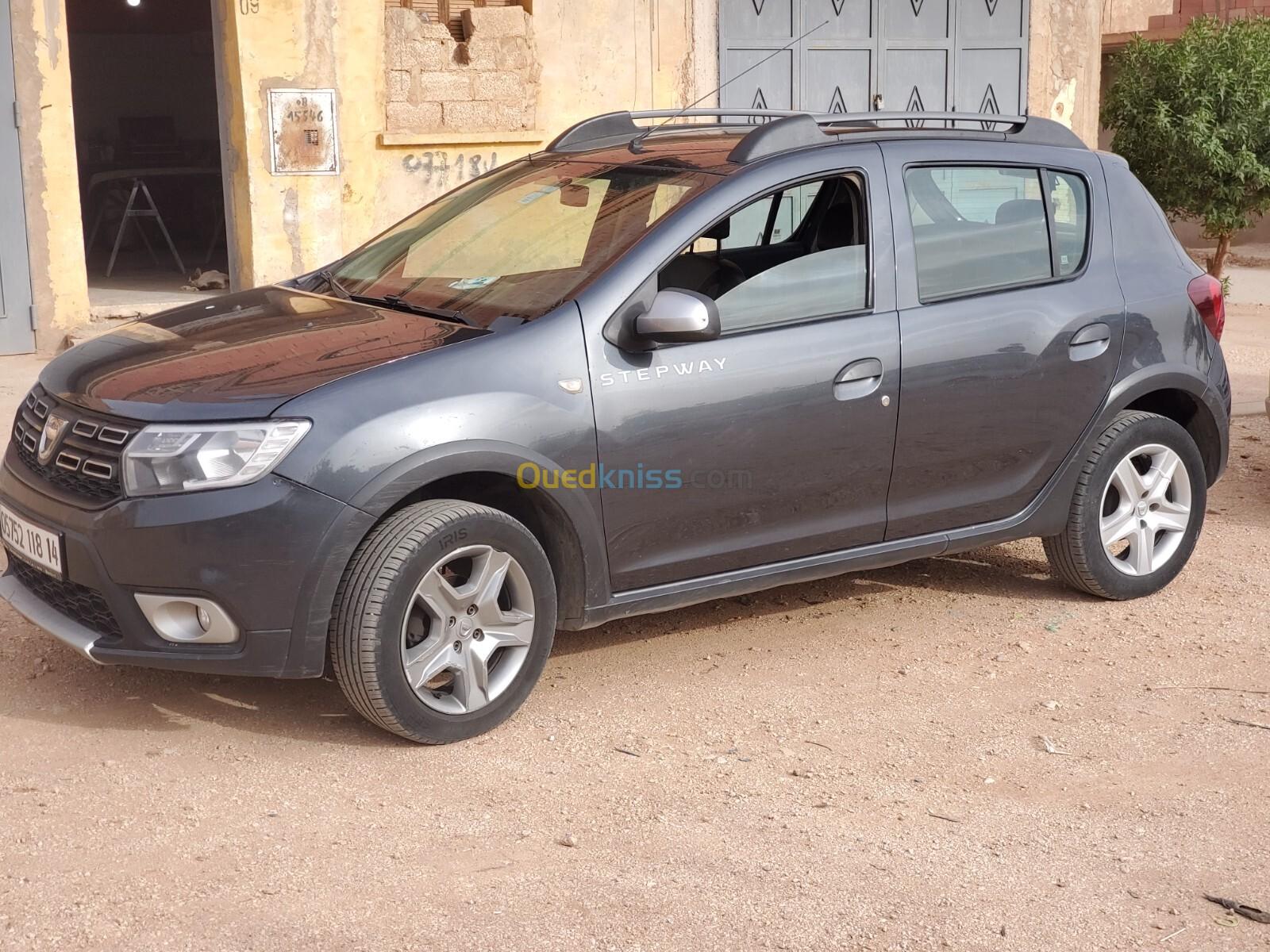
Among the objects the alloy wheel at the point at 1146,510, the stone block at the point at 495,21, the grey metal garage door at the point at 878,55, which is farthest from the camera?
the grey metal garage door at the point at 878,55

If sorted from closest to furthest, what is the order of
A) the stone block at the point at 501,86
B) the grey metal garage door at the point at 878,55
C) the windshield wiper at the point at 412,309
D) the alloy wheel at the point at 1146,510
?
the windshield wiper at the point at 412,309 < the alloy wheel at the point at 1146,510 < the stone block at the point at 501,86 < the grey metal garage door at the point at 878,55

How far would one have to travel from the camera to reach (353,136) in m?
10.5

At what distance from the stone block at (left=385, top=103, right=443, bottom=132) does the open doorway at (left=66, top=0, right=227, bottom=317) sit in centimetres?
394

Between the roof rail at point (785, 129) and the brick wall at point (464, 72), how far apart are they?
5358mm

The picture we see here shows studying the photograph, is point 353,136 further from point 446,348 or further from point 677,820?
point 677,820

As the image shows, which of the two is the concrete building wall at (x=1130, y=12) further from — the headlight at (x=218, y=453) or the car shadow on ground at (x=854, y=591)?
the headlight at (x=218, y=453)

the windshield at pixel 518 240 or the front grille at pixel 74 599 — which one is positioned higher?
the windshield at pixel 518 240

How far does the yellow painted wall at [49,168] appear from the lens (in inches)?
374

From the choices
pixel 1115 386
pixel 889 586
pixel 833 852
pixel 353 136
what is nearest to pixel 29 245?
pixel 353 136

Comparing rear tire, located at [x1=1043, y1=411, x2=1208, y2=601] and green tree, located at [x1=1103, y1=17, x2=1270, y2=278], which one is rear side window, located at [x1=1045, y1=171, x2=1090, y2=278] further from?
green tree, located at [x1=1103, y1=17, x2=1270, y2=278]

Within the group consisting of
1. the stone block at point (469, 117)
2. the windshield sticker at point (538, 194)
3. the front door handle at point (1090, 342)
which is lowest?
the front door handle at point (1090, 342)

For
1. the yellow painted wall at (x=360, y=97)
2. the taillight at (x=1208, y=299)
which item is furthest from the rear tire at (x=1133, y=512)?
the yellow painted wall at (x=360, y=97)

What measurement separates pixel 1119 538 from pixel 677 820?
2540 mm

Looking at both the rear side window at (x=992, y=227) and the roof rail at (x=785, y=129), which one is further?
the rear side window at (x=992, y=227)
